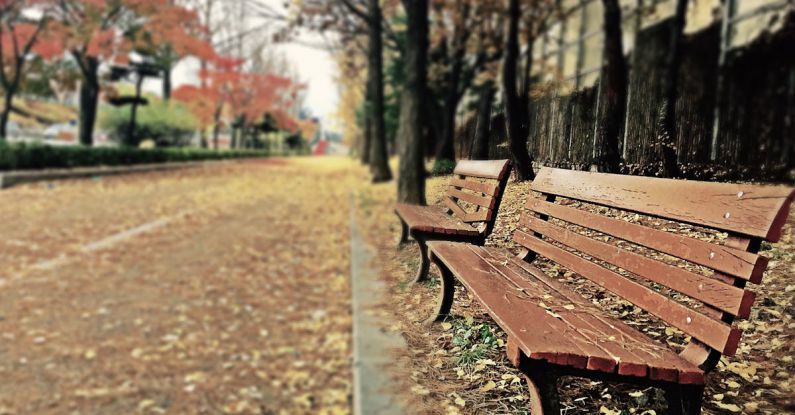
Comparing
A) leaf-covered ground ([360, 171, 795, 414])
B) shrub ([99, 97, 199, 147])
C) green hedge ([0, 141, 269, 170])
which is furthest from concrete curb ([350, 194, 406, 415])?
shrub ([99, 97, 199, 147])

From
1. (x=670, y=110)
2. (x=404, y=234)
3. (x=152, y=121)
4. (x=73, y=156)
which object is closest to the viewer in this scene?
(x=670, y=110)

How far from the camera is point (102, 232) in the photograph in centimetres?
1519

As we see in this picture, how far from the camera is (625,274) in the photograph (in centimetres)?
66

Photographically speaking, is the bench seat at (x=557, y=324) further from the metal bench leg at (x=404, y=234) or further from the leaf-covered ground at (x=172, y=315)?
the leaf-covered ground at (x=172, y=315)

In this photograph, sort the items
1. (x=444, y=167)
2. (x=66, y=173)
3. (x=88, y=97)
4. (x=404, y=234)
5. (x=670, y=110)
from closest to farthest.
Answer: (x=670, y=110), (x=444, y=167), (x=404, y=234), (x=66, y=173), (x=88, y=97)

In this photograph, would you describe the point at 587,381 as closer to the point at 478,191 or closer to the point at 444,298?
the point at 444,298

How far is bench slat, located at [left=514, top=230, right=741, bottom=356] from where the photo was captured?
547 millimetres

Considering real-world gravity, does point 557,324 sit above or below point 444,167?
below

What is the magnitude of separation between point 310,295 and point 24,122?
151ft

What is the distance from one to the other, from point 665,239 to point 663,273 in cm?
5

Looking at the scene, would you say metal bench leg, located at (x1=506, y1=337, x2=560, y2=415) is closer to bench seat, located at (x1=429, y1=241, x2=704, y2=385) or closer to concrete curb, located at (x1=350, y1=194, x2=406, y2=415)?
bench seat, located at (x1=429, y1=241, x2=704, y2=385)

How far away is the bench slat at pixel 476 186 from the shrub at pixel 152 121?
152 feet

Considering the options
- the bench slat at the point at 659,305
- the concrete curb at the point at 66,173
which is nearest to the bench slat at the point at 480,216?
the bench slat at the point at 659,305

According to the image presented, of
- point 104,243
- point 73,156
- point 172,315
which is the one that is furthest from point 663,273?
point 73,156
